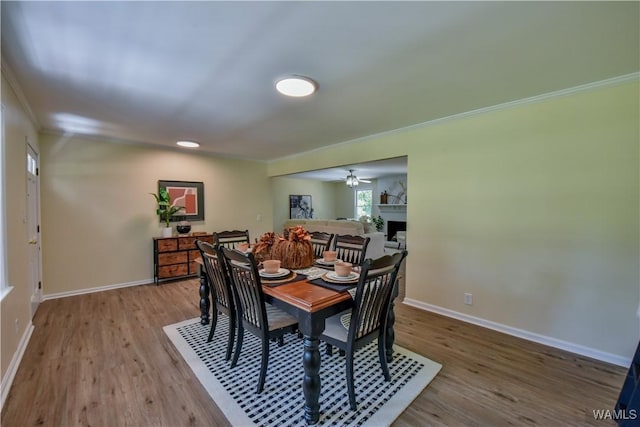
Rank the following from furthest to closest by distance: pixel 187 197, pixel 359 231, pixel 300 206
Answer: pixel 300 206, pixel 359 231, pixel 187 197

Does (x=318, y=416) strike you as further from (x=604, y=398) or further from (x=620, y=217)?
(x=620, y=217)

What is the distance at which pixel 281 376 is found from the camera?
2146 mm

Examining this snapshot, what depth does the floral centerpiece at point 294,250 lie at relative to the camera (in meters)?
2.44

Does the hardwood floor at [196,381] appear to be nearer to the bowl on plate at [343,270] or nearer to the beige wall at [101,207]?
the bowl on plate at [343,270]

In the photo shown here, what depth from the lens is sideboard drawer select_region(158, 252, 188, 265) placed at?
179 inches

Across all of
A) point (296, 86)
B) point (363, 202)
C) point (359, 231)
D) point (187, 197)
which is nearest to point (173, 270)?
point (187, 197)

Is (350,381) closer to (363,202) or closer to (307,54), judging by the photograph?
(307,54)

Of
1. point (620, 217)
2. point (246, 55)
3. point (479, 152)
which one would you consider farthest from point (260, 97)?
point (620, 217)

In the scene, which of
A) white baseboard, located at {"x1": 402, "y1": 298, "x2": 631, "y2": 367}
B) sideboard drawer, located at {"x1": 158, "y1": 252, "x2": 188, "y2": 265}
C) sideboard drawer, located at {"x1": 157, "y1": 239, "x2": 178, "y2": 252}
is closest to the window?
white baseboard, located at {"x1": 402, "y1": 298, "x2": 631, "y2": 367}

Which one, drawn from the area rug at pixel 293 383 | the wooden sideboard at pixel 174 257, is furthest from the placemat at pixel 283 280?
the wooden sideboard at pixel 174 257

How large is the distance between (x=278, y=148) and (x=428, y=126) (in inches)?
101

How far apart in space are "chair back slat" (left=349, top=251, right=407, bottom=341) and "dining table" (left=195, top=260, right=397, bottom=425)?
109 mm

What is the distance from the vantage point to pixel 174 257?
467cm

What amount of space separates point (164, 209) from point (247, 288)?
3.63 meters
